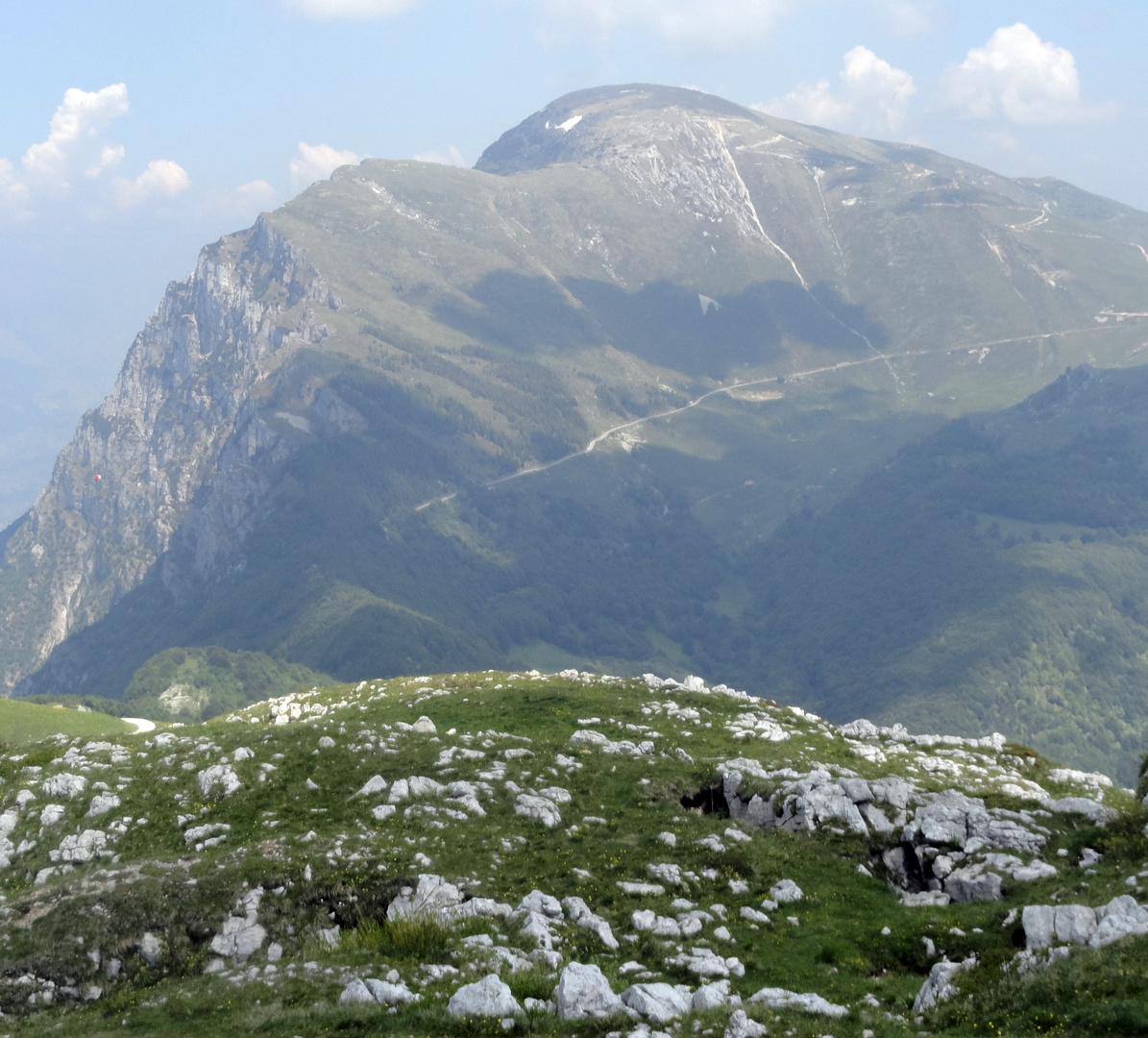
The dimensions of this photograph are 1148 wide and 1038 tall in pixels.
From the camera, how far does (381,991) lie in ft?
83.2

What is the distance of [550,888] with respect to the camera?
33500 millimetres

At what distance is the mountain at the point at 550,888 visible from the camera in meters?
24.3

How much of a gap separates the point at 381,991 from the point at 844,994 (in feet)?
43.7

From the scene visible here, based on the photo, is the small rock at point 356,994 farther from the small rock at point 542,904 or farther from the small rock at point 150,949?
the small rock at point 150,949

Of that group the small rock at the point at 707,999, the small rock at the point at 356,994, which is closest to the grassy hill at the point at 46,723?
the small rock at the point at 356,994

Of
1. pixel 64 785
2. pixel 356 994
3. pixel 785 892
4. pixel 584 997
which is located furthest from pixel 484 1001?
pixel 64 785

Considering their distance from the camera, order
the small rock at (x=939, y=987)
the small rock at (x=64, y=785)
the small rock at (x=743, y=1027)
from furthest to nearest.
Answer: the small rock at (x=64, y=785) < the small rock at (x=939, y=987) < the small rock at (x=743, y=1027)

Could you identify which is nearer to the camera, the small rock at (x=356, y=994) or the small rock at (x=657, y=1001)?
the small rock at (x=657, y=1001)

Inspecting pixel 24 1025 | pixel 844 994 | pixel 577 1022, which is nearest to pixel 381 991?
pixel 577 1022

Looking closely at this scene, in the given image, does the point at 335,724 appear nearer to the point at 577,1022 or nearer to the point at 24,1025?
the point at 24,1025

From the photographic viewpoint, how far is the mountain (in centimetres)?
2434

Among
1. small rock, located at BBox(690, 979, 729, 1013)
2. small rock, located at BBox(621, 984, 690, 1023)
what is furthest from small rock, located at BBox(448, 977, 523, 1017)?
small rock, located at BBox(690, 979, 729, 1013)

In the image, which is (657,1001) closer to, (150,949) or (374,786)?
(150,949)

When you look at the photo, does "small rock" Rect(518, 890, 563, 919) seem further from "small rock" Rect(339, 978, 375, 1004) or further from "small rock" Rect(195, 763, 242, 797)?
"small rock" Rect(195, 763, 242, 797)
